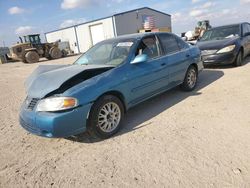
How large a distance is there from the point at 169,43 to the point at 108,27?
26.6 m

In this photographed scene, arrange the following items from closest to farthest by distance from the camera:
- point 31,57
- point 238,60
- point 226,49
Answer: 1. point 226,49
2. point 238,60
3. point 31,57

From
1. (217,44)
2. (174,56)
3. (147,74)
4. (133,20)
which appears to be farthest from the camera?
(133,20)

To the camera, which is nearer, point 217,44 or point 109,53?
point 109,53

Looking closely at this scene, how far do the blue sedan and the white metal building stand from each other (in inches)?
1025

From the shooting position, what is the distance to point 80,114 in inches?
128

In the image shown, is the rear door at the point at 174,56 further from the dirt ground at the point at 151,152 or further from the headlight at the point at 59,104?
the headlight at the point at 59,104

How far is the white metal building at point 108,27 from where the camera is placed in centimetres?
3016

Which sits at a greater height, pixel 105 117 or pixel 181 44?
pixel 181 44

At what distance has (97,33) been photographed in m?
32.1

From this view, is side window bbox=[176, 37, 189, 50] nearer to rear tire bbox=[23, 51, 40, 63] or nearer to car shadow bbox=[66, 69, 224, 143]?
car shadow bbox=[66, 69, 224, 143]

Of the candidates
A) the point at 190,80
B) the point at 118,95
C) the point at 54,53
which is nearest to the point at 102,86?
the point at 118,95

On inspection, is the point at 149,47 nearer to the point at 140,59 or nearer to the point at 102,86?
the point at 140,59

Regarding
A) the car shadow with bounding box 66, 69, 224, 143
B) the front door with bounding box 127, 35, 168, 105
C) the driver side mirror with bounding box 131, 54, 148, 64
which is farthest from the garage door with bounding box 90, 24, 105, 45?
the driver side mirror with bounding box 131, 54, 148, 64

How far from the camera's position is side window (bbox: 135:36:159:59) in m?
4.39
